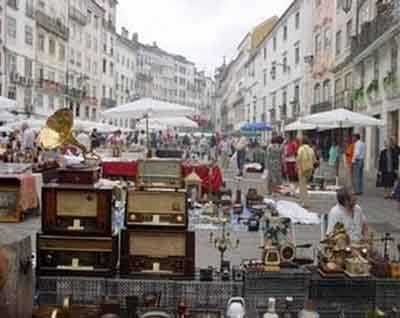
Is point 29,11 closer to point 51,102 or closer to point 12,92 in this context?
point 12,92

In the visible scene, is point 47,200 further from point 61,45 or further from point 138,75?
point 138,75

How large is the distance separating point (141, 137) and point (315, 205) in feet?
102

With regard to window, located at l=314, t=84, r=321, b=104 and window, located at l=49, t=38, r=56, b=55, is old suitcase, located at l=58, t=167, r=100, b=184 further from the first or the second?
window, located at l=49, t=38, r=56, b=55

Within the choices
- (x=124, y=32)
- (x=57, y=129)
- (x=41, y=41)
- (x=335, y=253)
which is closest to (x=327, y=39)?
(x=41, y=41)

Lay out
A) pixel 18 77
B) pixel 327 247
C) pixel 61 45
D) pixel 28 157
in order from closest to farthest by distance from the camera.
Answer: pixel 327 247 → pixel 28 157 → pixel 18 77 → pixel 61 45

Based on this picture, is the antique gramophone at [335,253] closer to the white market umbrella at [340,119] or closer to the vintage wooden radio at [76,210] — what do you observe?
the vintage wooden radio at [76,210]

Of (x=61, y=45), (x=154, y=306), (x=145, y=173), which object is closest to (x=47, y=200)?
(x=154, y=306)

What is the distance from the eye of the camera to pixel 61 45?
54.8 metres

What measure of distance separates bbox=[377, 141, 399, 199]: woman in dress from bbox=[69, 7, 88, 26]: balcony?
4501 centimetres

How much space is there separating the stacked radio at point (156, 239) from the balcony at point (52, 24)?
44530 mm

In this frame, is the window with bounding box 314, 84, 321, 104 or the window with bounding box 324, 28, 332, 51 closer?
the window with bounding box 324, 28, 332, 51

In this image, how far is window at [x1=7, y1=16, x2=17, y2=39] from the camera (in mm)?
42172

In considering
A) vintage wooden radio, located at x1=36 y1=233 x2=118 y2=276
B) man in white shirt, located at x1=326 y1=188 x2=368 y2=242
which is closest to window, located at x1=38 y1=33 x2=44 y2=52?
man in white shirt, located at x1=326 y1=188 x2=368 y2=242

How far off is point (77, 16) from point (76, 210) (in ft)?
183
